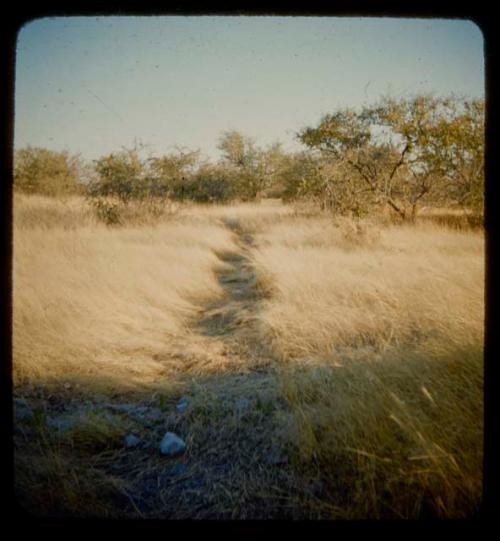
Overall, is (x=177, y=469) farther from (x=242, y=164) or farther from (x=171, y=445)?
(x=242, y=164)

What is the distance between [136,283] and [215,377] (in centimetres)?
238

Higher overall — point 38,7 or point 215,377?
point 38,7

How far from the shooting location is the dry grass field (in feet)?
4.28

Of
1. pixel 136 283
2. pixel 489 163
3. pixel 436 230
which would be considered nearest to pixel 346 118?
pixel 436 230

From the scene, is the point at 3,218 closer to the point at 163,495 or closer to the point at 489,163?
the point at 163,495

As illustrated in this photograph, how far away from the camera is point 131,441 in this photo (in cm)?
174

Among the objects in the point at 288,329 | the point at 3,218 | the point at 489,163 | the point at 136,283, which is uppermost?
the point at 489,163

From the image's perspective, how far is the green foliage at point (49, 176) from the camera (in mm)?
9023

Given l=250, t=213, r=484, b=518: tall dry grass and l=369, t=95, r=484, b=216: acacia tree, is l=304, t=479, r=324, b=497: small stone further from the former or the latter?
l=369, t=95, r=484, b=216: acacia tree

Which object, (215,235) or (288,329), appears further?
(215,235)

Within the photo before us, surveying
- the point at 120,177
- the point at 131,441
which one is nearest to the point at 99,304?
the point at 131,441

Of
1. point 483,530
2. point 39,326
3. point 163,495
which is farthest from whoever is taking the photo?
point 39,326

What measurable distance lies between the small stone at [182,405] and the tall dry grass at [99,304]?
1.41 feet

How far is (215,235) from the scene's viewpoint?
29.2 feet
